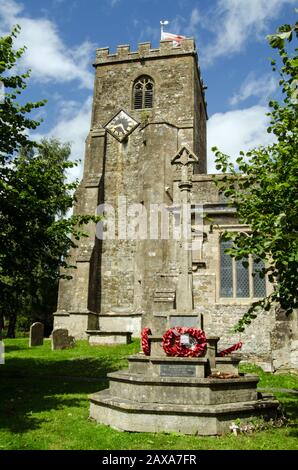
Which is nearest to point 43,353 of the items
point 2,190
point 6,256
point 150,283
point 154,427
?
point 150,283

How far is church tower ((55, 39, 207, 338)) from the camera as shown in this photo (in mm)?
21422

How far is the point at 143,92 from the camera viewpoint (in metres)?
27.1

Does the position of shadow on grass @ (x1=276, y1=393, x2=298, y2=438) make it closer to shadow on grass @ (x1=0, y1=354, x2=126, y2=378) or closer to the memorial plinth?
the memorial plinth

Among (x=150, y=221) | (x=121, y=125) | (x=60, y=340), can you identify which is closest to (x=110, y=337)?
(x=60, y=340)

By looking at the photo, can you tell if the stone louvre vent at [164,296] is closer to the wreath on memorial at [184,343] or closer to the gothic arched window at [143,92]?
the wreath on memorial at [184,343]

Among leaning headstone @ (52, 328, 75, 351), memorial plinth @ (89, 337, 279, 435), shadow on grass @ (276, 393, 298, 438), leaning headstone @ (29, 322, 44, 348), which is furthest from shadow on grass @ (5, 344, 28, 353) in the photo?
shadow on grass @ (276, 393, 298, 438)

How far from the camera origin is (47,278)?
1116cm

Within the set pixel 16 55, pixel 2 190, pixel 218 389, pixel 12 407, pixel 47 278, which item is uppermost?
pixel 16 55

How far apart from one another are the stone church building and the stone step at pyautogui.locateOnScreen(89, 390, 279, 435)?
6679 mm

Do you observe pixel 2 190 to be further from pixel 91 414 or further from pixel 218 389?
pixel 218 389

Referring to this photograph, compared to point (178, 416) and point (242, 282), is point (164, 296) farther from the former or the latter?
point (178, 416)

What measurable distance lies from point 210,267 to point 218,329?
2207mm

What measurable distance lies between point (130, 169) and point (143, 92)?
5579 millimetres

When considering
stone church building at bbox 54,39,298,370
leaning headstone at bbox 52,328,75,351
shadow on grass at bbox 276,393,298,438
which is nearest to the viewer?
shadow on grass at bbox 276,393,298,438
